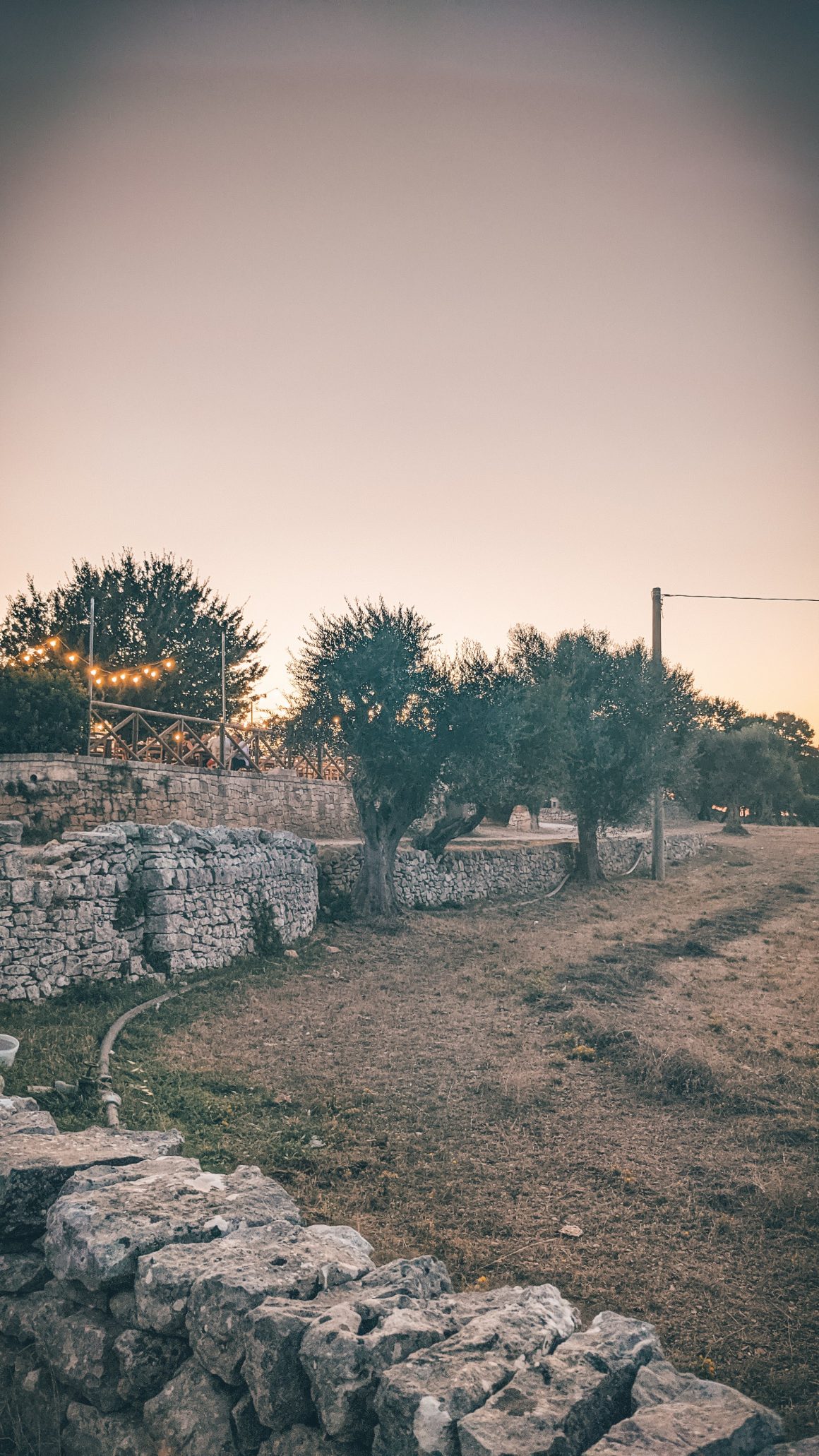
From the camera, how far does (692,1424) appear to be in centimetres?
Result: 261

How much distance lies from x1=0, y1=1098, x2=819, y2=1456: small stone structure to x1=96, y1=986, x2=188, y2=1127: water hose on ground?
151 inches

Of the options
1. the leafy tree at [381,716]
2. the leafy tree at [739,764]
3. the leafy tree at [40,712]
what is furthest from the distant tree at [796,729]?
the leafy tree at [40,712]

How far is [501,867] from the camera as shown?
27.2 metres

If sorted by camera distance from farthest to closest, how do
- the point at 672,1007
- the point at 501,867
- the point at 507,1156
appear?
1. the point at 501,867
2. the point at 672,1007
3. the point at 507,1156

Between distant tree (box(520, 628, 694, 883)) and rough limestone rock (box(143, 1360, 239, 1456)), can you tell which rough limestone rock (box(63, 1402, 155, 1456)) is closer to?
rough limestone rock (box(143, 1360, 239, 1456))

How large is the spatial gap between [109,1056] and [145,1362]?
271 inches

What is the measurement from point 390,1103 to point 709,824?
143 ft

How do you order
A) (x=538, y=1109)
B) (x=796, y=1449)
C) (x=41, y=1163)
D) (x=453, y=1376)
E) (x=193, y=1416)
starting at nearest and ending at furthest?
(x=796, y=1449), (x=453, y=1376), (x=193, y=1416), (x=41, y=1163), (x=538, y=1109)

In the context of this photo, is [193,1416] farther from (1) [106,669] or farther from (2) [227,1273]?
(1) [106,669]

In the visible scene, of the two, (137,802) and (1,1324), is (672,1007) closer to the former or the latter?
(1,1324)

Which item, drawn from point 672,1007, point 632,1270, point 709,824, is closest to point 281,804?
point 672,1007

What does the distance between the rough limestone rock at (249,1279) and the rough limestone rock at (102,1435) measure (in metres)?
0.42

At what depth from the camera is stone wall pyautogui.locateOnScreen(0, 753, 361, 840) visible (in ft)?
60.7

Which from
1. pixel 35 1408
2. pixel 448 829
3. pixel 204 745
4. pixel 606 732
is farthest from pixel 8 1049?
pixel 606 732
